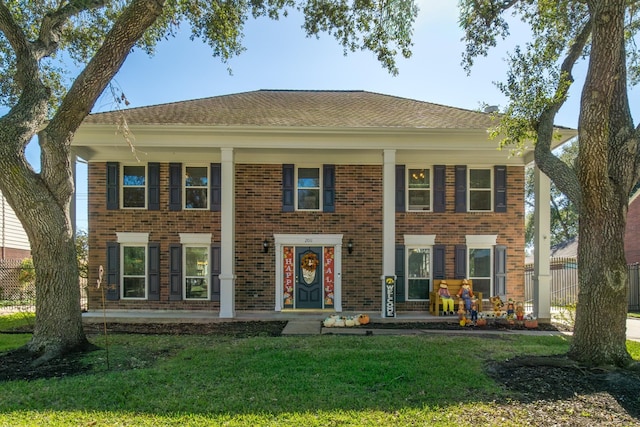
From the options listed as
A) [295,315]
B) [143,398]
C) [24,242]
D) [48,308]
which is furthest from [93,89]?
[24,242]

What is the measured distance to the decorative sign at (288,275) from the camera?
11781mm

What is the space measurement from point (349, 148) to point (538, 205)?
16.8 feet

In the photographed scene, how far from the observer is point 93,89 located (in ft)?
21.9

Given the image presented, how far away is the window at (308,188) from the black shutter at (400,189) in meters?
2.25

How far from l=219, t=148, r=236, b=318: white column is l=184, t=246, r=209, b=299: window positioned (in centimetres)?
165

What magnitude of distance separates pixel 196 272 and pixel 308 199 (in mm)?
3806

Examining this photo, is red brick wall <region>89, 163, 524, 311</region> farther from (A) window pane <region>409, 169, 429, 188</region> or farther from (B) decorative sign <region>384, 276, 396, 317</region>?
(B) decorative sign <region>384, 276, 396, 317</region>

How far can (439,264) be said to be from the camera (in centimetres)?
1172

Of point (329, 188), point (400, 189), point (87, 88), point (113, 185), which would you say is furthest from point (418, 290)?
point (87, 88)

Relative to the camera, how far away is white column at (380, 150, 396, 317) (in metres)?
10.1

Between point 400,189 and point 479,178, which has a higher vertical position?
point 479,178

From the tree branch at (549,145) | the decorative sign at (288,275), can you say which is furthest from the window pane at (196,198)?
the tree branch at (549,145)

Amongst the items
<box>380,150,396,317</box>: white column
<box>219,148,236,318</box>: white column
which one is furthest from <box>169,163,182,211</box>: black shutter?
<box>380,150,396,317</box>: white column

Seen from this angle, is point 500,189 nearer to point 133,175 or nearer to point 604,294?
point 604,294
